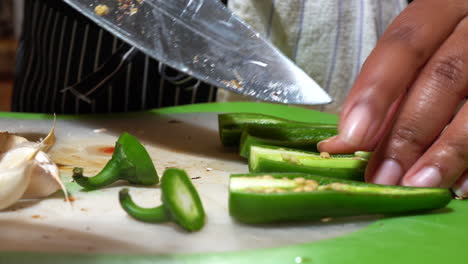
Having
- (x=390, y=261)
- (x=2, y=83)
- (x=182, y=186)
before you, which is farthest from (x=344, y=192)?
(x=2, y=83)

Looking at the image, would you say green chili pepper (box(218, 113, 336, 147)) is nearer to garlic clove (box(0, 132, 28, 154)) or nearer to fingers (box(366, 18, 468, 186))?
fingers (box(366, 18, 468, 186))

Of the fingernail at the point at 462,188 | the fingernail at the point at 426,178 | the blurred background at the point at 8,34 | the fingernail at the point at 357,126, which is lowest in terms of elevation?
the blurred background at the point at 8,34

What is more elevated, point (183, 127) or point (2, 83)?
point (183, 127)

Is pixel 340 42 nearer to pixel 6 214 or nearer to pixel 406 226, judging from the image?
pixel 406 226

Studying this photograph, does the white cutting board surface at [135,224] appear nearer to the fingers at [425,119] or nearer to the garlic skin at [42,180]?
the garlic skin at [42,180]

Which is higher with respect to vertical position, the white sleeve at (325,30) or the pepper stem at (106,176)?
the white sleeve at (325,30)

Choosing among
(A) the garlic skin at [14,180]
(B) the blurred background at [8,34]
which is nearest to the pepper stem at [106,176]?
(A) the garlic skin at [14,180]
